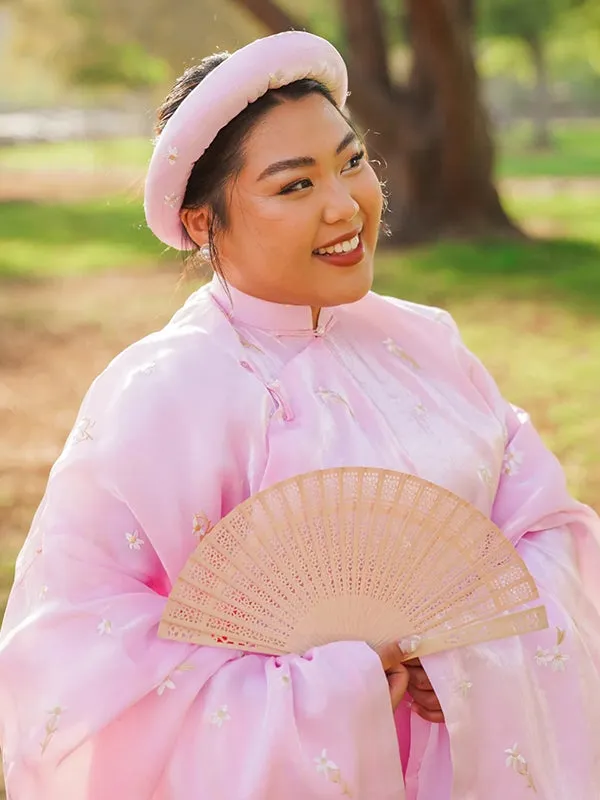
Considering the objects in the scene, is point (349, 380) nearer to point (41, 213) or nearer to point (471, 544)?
point (471, 544)

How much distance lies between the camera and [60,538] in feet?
6.46

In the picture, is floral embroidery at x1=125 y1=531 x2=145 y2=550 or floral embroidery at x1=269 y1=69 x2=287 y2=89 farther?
floral embroidery at x1=269 y1=69 x2=287 y2=89

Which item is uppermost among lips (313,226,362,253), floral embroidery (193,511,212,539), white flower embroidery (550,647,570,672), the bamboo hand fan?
lips (313,226,362,253)

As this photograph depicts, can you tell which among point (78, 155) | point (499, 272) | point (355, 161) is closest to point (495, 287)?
point (499, 272)

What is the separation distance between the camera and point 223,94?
82.0 inches

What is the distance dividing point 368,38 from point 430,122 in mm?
1266

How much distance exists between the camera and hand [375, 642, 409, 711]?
198 centimetres

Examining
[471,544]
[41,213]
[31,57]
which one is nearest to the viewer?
[471,544]

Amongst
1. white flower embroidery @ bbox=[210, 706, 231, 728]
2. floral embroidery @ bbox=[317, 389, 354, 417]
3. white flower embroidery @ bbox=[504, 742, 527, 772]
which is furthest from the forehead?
white flower embroidery @ bbox=[504, 742, 527, 772]

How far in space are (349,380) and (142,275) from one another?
12379 millimetres

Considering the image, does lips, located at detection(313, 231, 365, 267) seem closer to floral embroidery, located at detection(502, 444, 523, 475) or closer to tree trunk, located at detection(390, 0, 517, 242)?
floral embroidery, located at detection(502, 444, 523, 475)

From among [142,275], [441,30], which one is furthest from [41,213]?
[441,30]

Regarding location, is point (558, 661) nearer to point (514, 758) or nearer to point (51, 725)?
point (514, 758)

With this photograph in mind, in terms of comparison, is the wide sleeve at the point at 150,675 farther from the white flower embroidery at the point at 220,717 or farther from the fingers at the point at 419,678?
the fingers at the point at 419,678
